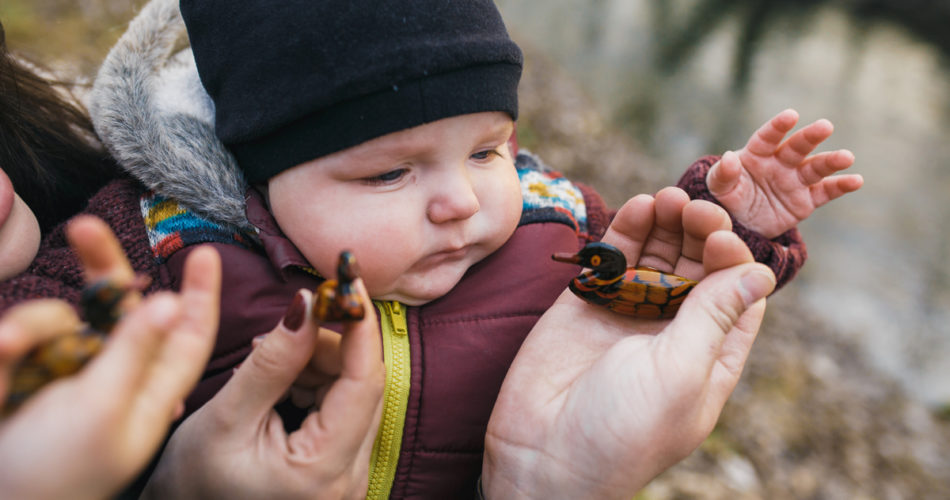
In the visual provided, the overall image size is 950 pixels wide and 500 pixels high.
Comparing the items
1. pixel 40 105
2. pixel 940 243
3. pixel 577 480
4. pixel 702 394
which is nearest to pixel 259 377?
pixel 577 480

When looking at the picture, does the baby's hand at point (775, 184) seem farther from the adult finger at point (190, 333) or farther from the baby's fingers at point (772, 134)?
the adult finger at point (190, 333)

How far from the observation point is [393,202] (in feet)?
5.37

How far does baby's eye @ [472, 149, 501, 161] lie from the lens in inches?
71.8

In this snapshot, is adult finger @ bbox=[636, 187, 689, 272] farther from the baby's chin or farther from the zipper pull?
the zipper pull

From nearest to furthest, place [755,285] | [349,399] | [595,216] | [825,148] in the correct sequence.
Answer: [349,399] → [755,285] → [595,216] → [825,148]

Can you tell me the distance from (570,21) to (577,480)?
38.7 feet

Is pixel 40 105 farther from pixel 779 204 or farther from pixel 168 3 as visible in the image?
pixel 779 204

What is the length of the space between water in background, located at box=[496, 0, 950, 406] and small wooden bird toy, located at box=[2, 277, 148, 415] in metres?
6.28

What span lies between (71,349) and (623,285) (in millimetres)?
1207

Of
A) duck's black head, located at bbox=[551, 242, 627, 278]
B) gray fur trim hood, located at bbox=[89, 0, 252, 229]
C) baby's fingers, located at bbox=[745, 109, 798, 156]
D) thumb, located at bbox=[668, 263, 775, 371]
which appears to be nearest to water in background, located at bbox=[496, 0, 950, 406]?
baby's fingers, located at bbox=[745, 109, 798, 156]

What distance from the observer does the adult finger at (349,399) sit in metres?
1.29

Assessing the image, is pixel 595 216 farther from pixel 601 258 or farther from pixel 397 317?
pixel 397 317

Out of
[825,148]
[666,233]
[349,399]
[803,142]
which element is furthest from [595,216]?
[825,148]

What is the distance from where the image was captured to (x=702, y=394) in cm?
146
